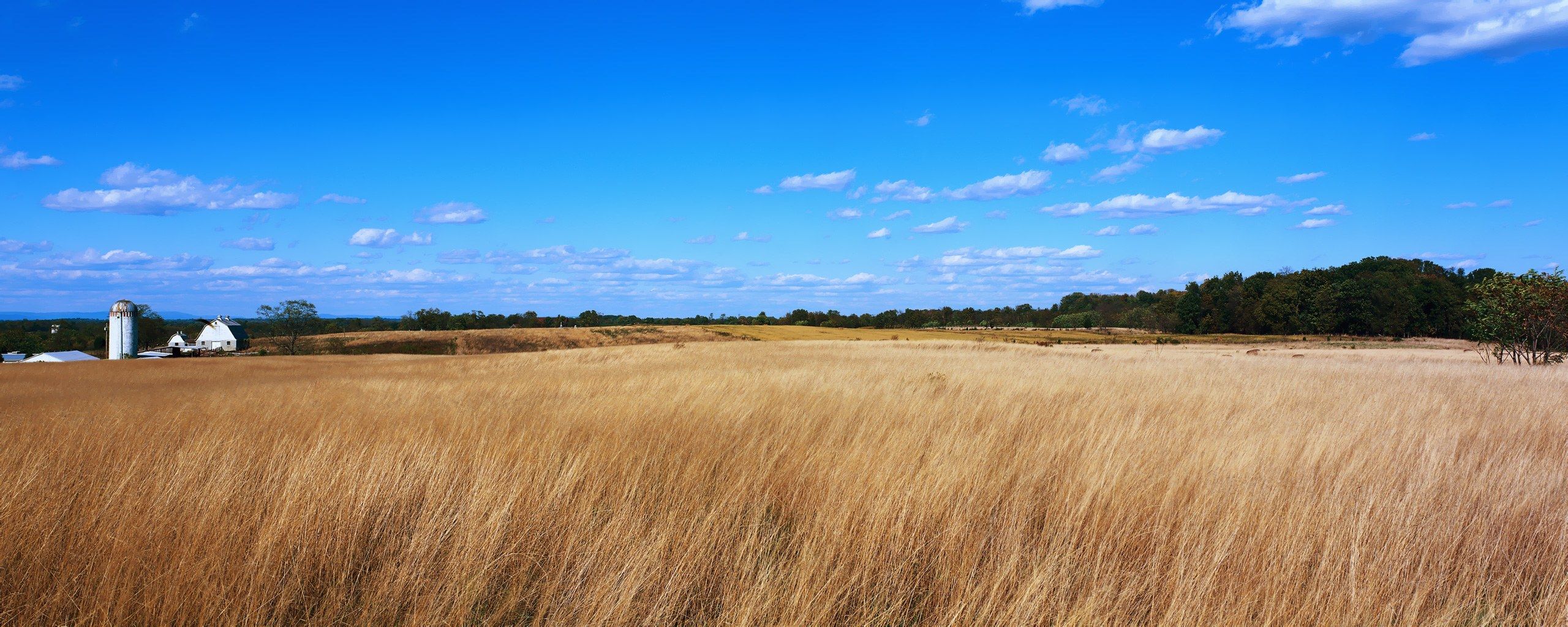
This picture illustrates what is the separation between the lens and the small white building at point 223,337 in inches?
3081

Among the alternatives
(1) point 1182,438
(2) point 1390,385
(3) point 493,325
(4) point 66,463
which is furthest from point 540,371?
(3) point 493,325

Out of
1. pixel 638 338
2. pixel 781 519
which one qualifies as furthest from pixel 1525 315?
pixel 638 338

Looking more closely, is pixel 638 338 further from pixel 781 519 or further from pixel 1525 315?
pixel 781 519

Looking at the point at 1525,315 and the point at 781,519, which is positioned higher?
the point at 1525,315

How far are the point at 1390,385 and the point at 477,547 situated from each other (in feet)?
53.9

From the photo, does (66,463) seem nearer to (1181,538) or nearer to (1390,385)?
(1181,538)

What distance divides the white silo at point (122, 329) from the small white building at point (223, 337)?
2510cm

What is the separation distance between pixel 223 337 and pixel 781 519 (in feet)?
324

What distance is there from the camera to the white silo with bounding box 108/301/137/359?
5194cm

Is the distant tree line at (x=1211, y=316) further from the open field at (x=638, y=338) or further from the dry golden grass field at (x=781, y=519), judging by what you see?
the dry golden grass field at (x=781, y=519)

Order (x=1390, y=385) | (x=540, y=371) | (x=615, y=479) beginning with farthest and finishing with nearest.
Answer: (x=540, y=371) < (x=1390, y=385) < (x=615, y=479)

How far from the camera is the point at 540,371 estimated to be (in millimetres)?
19984

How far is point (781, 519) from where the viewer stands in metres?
4.88

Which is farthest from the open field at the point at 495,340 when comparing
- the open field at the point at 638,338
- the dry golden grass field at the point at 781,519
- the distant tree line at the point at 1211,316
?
the dry golden grass field at the point at 781,519
